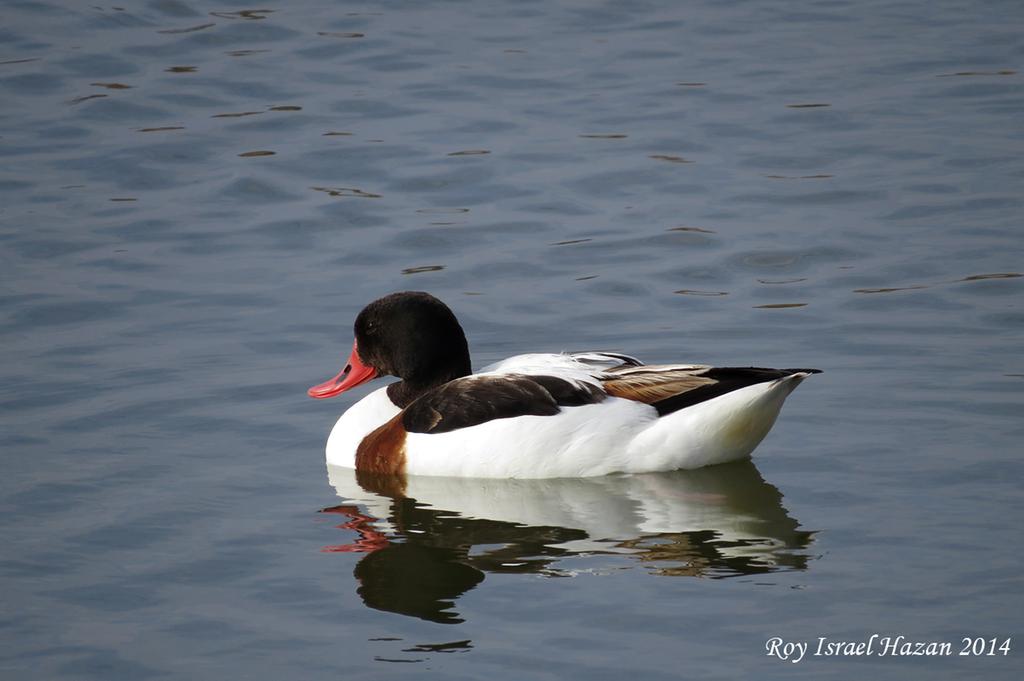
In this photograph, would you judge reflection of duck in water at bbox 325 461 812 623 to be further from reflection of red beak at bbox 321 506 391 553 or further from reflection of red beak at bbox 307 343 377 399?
reflection of red beak at bbox 307 343 377 399

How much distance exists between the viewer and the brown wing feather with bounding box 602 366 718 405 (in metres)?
8.55

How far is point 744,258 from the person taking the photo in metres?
11.7

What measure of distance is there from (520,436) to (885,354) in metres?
2.68

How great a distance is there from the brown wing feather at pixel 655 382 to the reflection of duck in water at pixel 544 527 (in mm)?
443

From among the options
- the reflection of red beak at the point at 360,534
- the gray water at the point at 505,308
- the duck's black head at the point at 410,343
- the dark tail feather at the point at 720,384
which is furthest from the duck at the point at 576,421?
the reflection of red beak at the point at 360,534

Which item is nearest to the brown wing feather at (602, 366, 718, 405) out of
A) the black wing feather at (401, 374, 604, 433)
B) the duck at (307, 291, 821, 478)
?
the duck at (307, 291, 821, 478)

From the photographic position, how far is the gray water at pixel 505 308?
268 inches

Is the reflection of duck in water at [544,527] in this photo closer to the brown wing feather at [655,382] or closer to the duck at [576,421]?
the duck at [576,421]

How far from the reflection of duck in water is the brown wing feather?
44cm

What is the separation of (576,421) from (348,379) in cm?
158

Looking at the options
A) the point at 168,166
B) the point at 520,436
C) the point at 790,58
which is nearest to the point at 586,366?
the point at 520,436

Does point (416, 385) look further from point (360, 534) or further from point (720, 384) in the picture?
point (720, 384)

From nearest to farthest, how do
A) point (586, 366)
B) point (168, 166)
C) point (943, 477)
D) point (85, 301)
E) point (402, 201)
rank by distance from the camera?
point (943, 477), point (586, 366), point (85, 301), point (402, 201), point (168, 166)

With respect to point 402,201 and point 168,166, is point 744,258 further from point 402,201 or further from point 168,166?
point 168,166
